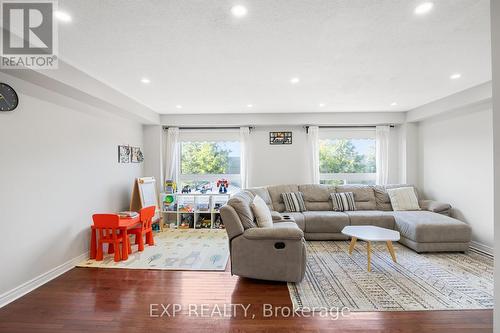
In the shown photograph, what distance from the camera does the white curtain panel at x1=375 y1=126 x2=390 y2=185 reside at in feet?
17.3

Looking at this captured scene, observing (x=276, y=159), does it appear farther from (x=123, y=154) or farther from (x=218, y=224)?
(x=123, y=154)

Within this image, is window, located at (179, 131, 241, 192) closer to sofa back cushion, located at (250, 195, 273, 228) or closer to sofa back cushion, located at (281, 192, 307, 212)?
sofa back cushion, located at (281, 192, 307, 212)

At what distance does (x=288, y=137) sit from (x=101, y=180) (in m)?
3.75

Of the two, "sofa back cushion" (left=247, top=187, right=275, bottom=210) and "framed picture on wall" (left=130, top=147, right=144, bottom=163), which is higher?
"framed picture on wall" (left=130, top=147, right=144, bottom=163)

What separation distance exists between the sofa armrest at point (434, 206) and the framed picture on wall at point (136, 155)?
5.74m

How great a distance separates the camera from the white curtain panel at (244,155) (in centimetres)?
535

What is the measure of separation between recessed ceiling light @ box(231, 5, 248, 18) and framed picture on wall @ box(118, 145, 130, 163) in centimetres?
351

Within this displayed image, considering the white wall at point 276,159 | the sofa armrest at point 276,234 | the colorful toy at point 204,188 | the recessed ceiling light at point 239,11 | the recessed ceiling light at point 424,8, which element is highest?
the recessed ceiling light at point 239,11

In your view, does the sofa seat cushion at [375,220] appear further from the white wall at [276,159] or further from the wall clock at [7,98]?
the wall clock at [7,98]

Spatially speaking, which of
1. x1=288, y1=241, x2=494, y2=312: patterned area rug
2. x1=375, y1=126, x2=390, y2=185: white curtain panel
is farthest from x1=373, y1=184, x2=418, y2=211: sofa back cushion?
x1=288, y1=241, x2=494, y2=312: patterned area rug

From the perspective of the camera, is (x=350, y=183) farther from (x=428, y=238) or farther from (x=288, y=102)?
(x=288, y=102)

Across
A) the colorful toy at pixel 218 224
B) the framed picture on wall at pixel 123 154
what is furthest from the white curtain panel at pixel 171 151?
the colorful toy at pixel 218 224

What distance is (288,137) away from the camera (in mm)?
5445

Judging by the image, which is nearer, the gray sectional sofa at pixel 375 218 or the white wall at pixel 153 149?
the gray sectional sofa at pixel 375 218
